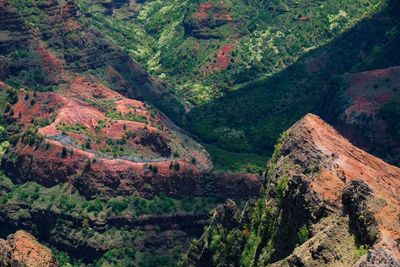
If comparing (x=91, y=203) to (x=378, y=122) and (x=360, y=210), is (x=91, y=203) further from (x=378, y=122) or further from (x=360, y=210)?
(x=360, y=210)

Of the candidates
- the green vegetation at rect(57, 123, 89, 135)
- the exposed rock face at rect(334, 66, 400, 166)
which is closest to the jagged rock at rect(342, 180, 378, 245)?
the green vegetation at rect(57, 123, 89, 135)

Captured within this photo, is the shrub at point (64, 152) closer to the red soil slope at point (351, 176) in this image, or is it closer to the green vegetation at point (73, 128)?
the green vegetation at point (73, 128)

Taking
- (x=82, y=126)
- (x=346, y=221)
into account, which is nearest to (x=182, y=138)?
(x=82, y=126)

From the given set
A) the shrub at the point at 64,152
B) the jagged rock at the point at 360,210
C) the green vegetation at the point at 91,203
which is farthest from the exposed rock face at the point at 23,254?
the shrub at the point at 64,152

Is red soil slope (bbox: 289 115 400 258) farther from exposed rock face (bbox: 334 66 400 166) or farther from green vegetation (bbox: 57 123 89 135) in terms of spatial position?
exposed rock face (bbox: 334 66 400 166)

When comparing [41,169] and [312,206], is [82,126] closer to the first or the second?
[41,169]

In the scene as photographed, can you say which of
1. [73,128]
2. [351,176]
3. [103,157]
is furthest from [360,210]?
[73,128]
